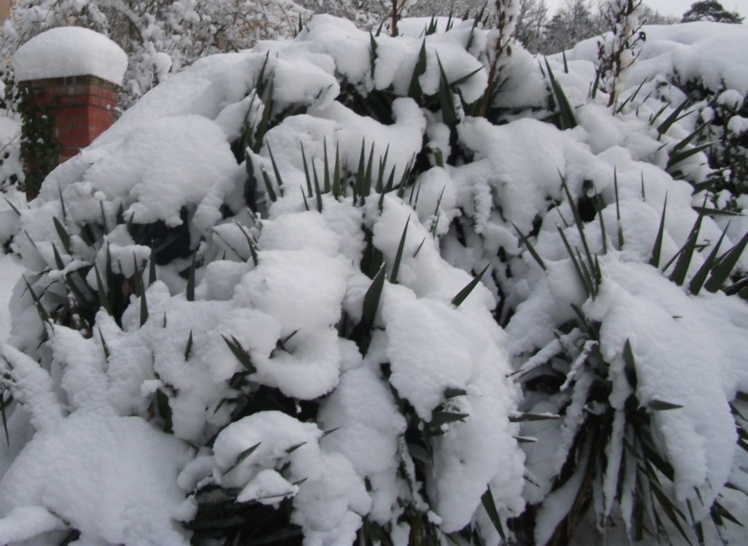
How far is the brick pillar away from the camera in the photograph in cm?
485

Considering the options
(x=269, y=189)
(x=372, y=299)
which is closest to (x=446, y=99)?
(x=269, y=189)

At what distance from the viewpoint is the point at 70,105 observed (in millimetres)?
4891

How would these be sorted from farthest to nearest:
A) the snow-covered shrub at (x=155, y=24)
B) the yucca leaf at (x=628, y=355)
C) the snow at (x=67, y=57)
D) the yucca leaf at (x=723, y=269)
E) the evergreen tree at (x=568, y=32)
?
the evergreen tree at (x=568, y=32) < the snow-covered shrub at (x=155, y=24) < the snow at (x=67, y=57) < the yucca leaf at (x=723, y=269) < the yucca leaf at (x=628, y=355)

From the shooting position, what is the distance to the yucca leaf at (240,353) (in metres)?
1.29

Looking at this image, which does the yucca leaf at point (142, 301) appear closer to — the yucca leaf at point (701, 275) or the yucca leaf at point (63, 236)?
the yucca leaf at point (63, 236)

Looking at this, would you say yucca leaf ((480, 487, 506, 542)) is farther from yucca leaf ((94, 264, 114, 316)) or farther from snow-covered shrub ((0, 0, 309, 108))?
snow-covered shrub ((0, 0, 309, 108))

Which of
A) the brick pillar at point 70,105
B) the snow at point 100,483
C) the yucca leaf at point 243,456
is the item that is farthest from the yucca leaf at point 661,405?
the brick pillar at point 70,105

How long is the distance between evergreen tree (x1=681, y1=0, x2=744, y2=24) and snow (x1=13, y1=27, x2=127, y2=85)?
90.9 feet

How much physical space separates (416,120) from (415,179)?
23 centimetres

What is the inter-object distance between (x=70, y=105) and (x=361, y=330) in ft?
14.5

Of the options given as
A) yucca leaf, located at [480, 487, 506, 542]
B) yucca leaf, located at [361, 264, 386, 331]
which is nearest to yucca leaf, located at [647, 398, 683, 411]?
yucca leaf, located at [480, 487, 506, 542]

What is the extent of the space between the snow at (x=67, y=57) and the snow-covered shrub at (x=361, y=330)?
3.04 meters

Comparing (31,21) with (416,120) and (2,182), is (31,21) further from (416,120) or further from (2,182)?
(416,120)

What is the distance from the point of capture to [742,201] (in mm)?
3598
